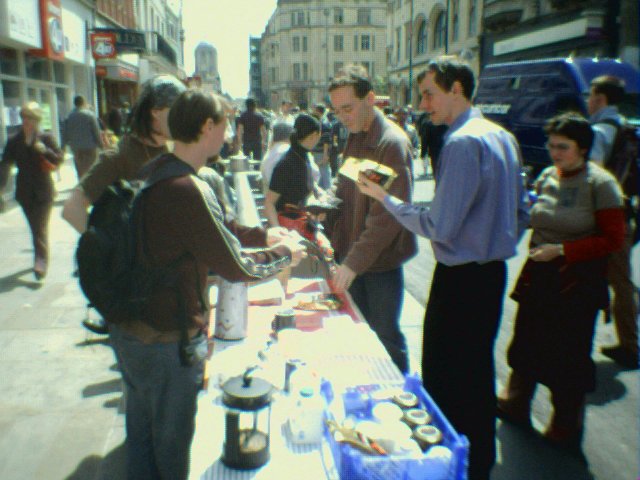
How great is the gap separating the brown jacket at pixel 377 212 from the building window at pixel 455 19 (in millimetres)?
34544

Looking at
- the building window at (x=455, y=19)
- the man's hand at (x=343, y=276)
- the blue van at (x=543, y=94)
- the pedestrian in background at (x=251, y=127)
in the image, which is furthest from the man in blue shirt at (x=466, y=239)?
the building window at (x=455, y=19)

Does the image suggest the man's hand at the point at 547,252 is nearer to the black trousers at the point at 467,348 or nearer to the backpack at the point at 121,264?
the black trousers at the point at 467,348

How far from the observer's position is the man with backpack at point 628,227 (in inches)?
169

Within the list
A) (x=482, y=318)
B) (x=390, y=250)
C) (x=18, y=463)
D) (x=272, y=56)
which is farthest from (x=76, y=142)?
(x=272, y=56)

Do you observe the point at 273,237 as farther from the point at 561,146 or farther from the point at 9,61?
the point at 9,61

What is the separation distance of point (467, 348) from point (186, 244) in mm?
1431

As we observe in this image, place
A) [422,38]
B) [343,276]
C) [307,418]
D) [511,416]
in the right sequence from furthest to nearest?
1. [422,38]
2. [511,416]
3. [343,276]
4. [307,418]

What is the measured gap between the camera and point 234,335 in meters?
2.62

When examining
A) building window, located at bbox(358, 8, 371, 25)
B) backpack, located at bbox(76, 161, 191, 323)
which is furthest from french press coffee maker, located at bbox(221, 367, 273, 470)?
building window, located at bbox(358, 8, 371, 25)

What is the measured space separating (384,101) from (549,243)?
→ 24653 mm

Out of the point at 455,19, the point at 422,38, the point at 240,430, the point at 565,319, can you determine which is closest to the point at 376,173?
the point at 240,430

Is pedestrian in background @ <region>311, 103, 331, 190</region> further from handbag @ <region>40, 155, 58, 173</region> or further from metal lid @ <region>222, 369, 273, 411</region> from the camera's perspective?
metal lid @ <region>222, 369, 273, 411</region>

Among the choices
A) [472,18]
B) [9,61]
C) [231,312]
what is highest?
[472,18]

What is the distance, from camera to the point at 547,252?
3264 millimetres
